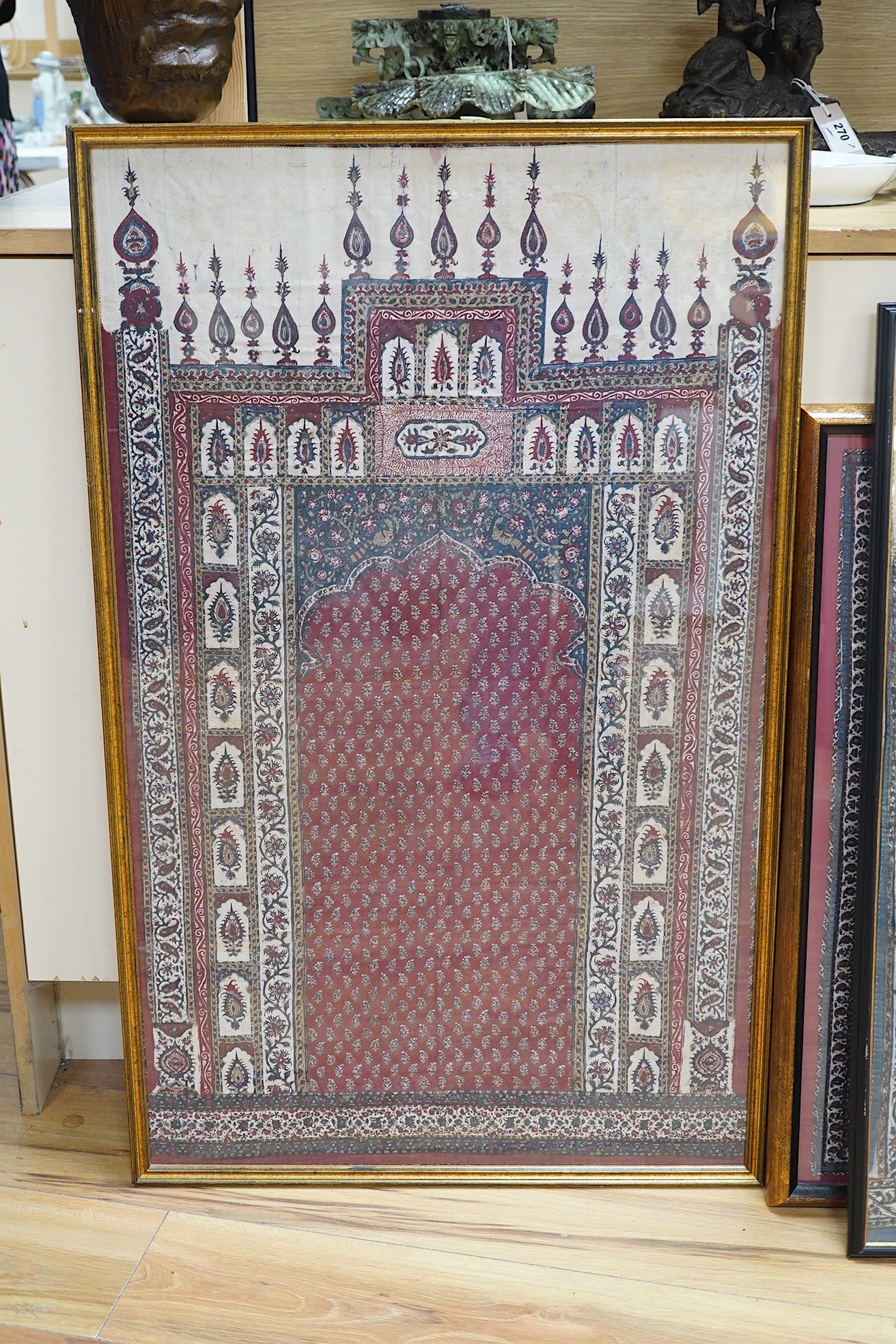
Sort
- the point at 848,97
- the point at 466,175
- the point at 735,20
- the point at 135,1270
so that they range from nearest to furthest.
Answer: the point at 466,175, the point at 135,1270, the point at 735,20, the point at 848,97

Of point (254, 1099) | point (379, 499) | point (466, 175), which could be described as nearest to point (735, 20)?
point (466, 175)

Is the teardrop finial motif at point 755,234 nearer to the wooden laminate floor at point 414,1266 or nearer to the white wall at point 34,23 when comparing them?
the wooden laminate floor at point 414,1266

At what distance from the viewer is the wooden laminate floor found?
1.47 metres

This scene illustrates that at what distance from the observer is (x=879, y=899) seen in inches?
60.0

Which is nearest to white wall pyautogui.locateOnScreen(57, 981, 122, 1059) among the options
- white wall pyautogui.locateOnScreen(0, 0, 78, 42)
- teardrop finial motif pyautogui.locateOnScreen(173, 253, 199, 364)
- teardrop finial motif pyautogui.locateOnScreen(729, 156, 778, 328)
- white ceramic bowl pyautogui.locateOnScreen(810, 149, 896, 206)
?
teardrop finial motif pyautogui.locateOnScreen(173, 253, 199, 364)

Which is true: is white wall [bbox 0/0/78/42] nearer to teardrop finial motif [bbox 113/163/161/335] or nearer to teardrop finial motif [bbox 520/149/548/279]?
teardrop finial motif [bbox 113/163/161/335]

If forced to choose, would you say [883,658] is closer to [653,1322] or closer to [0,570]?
[653,1322]

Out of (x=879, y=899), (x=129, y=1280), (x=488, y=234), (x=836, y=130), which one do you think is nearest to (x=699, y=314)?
(x=488, y=234)

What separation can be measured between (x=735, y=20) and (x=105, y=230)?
2.95 feet

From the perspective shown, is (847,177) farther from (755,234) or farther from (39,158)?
(39,158)

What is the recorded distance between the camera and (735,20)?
5.46 feet

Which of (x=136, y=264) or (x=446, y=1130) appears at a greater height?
(x=136, y=264)

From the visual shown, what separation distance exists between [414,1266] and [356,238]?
126cm

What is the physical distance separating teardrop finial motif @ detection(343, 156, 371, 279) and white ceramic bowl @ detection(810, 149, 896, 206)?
0.54 meters
